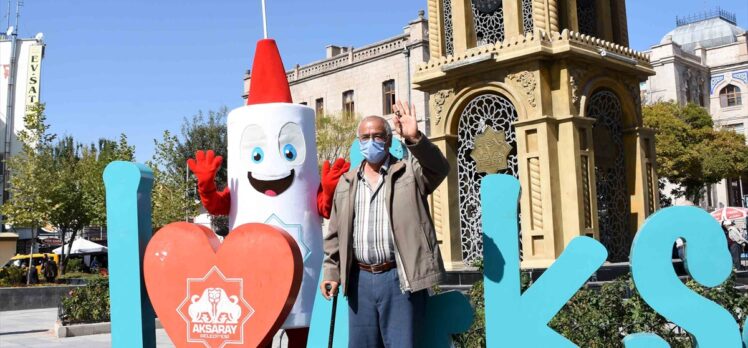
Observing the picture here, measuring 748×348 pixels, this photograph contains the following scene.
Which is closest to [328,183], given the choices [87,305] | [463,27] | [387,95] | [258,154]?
[258,154]

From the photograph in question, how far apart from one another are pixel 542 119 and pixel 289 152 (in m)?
6.03

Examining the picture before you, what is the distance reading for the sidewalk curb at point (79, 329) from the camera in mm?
11867

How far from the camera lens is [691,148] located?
3159 cm

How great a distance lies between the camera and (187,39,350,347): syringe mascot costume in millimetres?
5320

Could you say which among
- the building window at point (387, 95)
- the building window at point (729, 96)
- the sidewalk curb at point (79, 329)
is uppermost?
the building window at point (729, 96)

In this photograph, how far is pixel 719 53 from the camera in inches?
1730

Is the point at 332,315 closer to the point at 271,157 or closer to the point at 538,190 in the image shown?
the point at 271,157

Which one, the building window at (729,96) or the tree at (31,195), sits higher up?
the building window at (729,96)

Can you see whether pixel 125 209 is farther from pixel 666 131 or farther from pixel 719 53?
pixel 719 53

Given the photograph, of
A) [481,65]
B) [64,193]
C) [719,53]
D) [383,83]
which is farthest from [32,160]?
[719,53]

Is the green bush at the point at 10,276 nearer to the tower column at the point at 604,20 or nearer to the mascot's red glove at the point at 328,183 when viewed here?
the tower column at the point at 604,20

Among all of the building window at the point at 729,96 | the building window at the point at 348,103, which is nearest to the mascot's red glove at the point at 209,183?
the building window at the point at 348,103

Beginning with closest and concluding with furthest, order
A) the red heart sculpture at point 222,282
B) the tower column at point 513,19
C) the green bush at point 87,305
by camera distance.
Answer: the red heart sculpture at point 222,282 → the tower column at point 513,19 → the green bush at point 87,305

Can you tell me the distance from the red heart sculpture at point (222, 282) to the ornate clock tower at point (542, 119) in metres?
6.54
